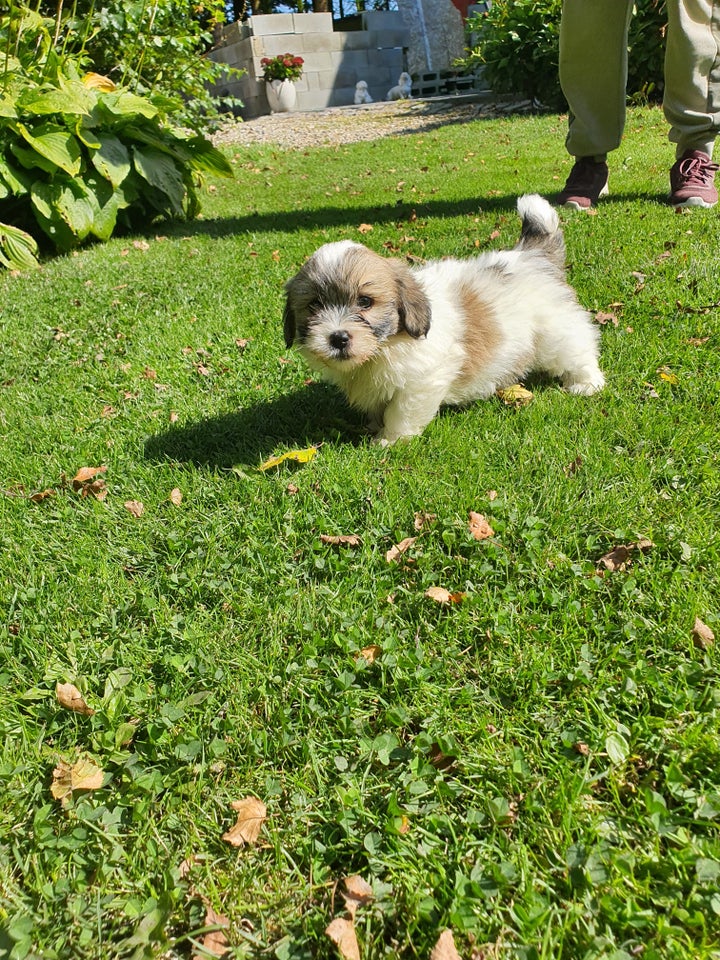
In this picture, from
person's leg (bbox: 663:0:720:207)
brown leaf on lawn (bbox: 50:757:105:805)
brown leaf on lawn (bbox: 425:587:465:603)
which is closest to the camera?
brown leaf on lawn (bbox: 50:757:105:805)

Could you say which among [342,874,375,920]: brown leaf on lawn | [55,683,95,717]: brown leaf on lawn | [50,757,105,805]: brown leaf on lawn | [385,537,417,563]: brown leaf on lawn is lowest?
[342,874,375,920]: brown leaf on lawn

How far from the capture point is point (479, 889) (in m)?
1.63

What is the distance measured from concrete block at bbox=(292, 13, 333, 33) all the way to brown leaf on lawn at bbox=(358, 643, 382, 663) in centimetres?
2610

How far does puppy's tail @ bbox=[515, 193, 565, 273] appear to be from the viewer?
431cm

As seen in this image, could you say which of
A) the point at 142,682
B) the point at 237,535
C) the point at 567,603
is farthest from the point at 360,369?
the point at 142,682

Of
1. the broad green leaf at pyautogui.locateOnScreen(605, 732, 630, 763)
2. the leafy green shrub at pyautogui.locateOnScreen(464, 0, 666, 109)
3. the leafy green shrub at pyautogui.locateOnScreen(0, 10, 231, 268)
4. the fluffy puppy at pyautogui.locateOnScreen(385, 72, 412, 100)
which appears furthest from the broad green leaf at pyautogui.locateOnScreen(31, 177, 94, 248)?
the fluffy puppy at pyautogui.locateOnScreen(385, 72, 412, 100)

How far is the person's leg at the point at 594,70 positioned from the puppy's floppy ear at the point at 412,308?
4477 millimetres

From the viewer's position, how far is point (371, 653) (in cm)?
234

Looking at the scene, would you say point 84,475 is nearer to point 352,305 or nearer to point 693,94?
point 352,305

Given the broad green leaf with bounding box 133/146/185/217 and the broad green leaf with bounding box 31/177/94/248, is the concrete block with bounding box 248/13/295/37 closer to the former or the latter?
the broad green leaf with bounding box 133/146/185/217

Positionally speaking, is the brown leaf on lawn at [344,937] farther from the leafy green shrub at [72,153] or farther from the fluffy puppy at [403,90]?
the fluffy puppy at [403,90]

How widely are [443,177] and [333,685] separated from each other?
9.38 m

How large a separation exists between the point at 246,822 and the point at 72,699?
0.80 metres

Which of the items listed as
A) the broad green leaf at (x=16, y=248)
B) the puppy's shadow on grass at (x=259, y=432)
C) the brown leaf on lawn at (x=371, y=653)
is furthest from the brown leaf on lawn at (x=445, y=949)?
the broad green leaf at (x=16, y=248)
